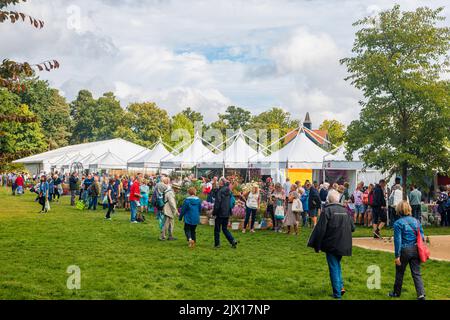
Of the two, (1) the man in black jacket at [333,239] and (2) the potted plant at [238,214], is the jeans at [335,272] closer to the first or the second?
(1) the man in black jacket at [333,239]

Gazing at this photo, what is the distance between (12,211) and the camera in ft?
84.7

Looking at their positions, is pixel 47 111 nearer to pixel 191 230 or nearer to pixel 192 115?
pixel 192 115

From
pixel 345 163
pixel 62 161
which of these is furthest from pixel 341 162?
pixel 62 161

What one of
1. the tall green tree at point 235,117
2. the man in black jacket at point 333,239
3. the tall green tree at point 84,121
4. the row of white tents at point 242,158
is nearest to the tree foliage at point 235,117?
the tall green tree at point 235,117

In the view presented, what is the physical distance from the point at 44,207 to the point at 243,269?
55.9ft

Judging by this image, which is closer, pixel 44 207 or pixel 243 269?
pixel 243 269

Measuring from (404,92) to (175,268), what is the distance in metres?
12.6

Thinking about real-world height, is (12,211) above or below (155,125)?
below

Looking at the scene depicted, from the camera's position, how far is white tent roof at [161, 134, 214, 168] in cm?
3603

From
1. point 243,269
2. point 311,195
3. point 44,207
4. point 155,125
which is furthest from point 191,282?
point 155,125

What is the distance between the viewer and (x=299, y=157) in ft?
96.8
